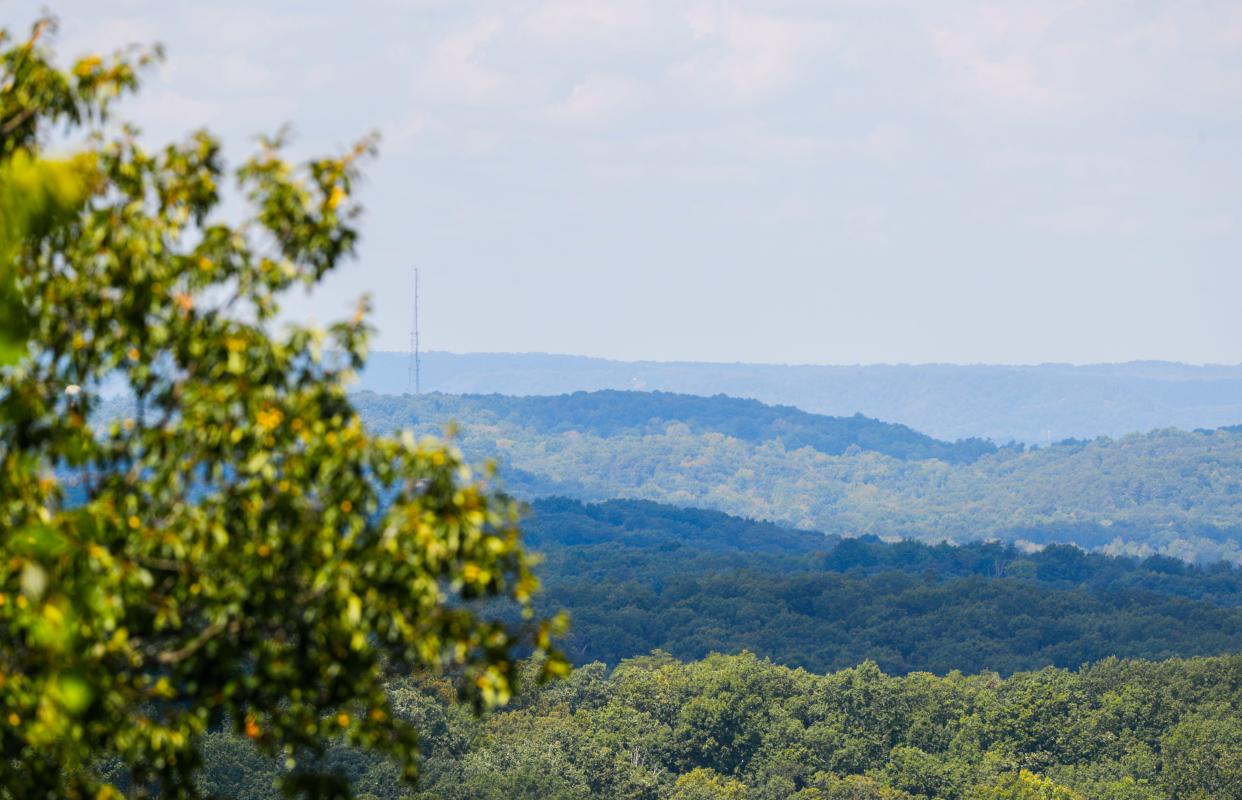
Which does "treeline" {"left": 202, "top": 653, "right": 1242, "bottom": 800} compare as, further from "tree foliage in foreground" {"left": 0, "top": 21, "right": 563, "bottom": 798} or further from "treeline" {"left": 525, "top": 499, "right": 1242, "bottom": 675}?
"tree foliage in foreground" {"left": 0, "top": 21, "right": 563, "bottom": 798}

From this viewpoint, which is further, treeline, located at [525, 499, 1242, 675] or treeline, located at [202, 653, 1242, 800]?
treeline, located at [525, 499, 1242, 675]

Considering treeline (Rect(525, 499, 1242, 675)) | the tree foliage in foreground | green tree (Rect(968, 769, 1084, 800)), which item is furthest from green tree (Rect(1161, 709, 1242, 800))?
the tree foliage in foreground

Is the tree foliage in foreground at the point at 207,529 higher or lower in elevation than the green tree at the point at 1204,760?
higher

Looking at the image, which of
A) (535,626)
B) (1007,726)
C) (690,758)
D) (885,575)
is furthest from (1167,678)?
(535,626)

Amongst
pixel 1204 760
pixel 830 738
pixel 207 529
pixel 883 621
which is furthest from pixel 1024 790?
pixel 883 621

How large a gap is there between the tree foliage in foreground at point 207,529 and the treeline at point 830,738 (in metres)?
53.6

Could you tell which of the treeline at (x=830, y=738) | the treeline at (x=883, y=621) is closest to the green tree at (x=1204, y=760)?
the treeline at (x=830, y=738)

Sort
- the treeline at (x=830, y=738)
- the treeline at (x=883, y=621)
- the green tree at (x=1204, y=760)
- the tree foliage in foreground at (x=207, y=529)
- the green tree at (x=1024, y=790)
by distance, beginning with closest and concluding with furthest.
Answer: the tree foliage in foreground at (x=207, y=529)
the green tree at (x=1024, y=790)
the treeline at (x=830, y=738)
the green tree at (x=1204, y=760)
the treeline at (x=883, y=621)

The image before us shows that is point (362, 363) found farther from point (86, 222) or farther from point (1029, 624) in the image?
point (1029, 624)

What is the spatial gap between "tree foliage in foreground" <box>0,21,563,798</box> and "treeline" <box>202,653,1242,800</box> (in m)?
53.6

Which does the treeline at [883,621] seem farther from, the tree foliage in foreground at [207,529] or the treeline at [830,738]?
the tree foliage in foreground at [207,529]

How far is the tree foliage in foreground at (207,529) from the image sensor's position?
30.8 ft

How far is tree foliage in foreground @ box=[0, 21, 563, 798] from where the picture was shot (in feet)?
30.8

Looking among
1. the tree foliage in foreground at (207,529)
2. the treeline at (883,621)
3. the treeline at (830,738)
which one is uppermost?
the tree foliage in foreground at (207,529)
